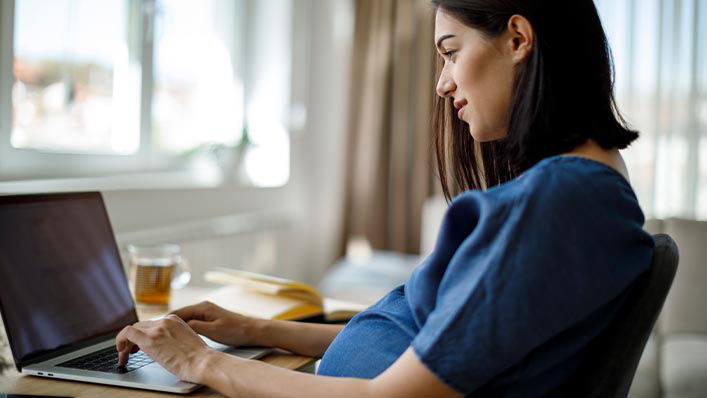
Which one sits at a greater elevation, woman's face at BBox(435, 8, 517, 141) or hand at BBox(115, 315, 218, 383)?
woman's face at BBox(435, 8, 517, 141)

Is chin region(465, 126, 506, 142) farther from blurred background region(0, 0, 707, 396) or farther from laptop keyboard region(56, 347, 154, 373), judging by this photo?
blurred background region(0, 0, 707, 396)

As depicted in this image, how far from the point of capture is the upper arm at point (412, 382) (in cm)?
78

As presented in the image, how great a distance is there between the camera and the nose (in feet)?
3.62

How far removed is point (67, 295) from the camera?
116cm

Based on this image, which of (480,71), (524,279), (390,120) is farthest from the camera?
(390,120)

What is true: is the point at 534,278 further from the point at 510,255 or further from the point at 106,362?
the point at 106,362

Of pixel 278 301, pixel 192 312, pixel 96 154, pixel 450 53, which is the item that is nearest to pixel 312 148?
pixel 96 154

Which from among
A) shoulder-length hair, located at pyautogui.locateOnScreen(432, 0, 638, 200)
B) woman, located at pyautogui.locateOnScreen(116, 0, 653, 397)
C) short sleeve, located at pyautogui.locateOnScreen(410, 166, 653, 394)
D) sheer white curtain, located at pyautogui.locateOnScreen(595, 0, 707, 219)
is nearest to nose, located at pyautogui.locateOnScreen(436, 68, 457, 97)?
woman, located at pyautogui.locateOnScreen(116, 0, 653, 397)

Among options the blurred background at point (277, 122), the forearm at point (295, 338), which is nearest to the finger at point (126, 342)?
the forearm at point (295, 338)

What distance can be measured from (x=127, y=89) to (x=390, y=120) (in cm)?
174

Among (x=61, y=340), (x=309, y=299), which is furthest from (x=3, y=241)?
(x=309, y=299)

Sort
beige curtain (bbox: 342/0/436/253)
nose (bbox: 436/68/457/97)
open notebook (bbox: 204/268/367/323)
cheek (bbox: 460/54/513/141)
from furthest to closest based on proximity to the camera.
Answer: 1. beige curtain (bbox: 342/0/436/253)
2. open notebook (bbox: 204/268/367/323)
3. nose (bbox: 436/68/457/97)
4. cheek (bbox: 460/54/513/141)

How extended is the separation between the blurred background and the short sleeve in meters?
1.35

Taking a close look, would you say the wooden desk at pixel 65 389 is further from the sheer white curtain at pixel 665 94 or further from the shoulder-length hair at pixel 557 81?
the sheer white curtain at pixel 665 94
